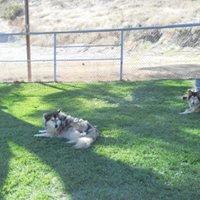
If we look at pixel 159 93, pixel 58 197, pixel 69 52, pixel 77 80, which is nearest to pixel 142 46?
pixel 69 52

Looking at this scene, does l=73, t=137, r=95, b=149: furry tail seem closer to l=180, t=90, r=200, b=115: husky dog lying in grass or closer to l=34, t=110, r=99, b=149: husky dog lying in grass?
l=34, t=110, r=99, b=149: husky dog lying in grass

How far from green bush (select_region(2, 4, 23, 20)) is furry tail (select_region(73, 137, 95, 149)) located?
30.8m

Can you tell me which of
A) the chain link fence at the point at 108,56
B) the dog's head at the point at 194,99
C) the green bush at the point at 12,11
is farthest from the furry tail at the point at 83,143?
the green bush at the point at 12,11

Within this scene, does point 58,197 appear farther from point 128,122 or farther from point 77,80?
point 77,80

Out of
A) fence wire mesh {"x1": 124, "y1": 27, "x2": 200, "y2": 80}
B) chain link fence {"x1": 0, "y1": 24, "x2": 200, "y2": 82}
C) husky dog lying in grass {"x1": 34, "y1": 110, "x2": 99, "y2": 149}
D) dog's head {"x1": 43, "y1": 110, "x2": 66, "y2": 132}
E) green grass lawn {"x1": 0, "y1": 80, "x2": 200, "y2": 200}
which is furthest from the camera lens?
fence wire mesh {"x1": 124, "y1": 27, "x2": 200, "y2": 80}

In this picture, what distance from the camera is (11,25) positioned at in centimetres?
3628

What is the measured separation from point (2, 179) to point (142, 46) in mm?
20358

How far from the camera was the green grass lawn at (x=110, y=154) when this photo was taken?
5676 mm

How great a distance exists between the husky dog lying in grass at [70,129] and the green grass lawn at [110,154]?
0.12m

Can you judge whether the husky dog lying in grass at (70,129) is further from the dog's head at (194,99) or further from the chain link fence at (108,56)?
the chain link fence at (108,56)

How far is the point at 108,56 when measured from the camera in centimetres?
2258

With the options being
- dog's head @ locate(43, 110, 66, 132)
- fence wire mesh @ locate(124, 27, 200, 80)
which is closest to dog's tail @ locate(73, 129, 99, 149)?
dog's head @ locate(43, 110, 66, 132)

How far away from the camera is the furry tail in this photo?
7.07 meters

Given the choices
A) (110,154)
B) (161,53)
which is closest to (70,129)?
(110,154)
